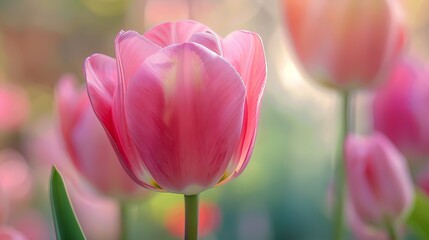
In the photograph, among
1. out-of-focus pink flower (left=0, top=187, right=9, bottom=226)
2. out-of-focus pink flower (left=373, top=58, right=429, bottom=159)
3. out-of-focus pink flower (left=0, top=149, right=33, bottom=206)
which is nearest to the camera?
out-of-focus pink flower (left=0, top=187, right=9, bottom=226)

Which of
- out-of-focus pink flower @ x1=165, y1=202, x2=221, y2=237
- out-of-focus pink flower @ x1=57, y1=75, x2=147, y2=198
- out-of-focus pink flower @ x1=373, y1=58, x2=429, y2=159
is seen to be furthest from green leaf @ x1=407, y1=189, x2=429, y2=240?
out-of-focus pink flower @ x1=165, y1=202, x2=221, y2=237

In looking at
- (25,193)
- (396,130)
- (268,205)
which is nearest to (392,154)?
(396,130)

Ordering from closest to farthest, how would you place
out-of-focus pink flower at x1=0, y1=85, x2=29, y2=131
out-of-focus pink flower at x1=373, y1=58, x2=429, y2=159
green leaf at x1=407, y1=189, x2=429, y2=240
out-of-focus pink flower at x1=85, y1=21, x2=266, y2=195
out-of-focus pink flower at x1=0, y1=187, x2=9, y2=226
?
out-of-focus pink flower at x1=85, y1=21, x2=266, y2=195 → out-of-focus pink flower at x1=0, y1=187, x2=9, y2=226 → green leaf at x1=407, y1=189, x2=429, y2=240 → out-of-focus pink flower at x1=373, y1=58, x2=429, y2=159 → out-of-focus pink flower at x1=0, y1=85, x2=29, y2=131

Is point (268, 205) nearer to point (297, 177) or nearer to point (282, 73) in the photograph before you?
point (297, 177)

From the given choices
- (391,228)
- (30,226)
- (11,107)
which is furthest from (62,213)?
(11,107)

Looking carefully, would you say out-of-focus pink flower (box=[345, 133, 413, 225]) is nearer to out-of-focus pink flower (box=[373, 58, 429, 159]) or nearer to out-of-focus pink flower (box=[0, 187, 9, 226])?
out-of-focus pink flower (box=[373, 58, 429, 159])

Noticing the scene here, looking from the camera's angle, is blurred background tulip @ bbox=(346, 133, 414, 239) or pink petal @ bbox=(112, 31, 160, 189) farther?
blurred background tulip @ bbox=(346, 133, 414, 239)

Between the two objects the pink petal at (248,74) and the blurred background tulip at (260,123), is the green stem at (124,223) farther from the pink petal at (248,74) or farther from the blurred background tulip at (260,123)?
the pink petal at (248,74)
